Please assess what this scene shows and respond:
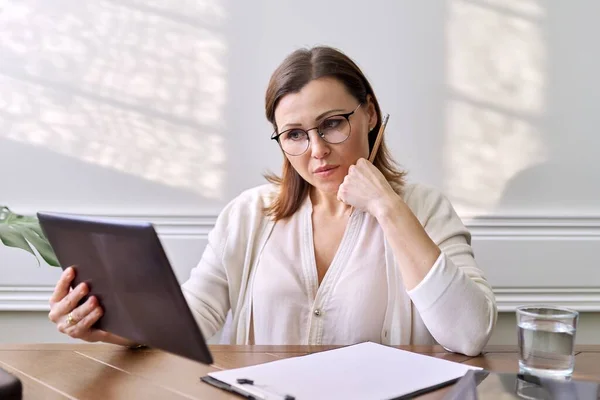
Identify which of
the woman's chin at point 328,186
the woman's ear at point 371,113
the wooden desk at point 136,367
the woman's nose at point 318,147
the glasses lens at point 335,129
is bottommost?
the wooden desk at point 136,367

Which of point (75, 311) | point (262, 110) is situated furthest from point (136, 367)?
point (262, 110)

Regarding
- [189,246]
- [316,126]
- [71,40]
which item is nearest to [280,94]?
[316,126]

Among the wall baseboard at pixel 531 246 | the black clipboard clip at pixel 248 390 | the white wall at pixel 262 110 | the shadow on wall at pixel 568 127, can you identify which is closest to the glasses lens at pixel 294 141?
the white wall at pixel 262 110

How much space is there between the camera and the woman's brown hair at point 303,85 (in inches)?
57.9

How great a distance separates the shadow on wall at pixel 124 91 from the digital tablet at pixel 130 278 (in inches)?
36.2

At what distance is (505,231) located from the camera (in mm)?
1906

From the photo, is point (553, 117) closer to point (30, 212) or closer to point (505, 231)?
point (505, 231)

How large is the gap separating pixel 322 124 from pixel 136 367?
698mm

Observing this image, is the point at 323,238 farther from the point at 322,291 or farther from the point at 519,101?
the point at 519,101

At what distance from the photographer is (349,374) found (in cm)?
92

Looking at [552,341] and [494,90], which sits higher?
[494,90]

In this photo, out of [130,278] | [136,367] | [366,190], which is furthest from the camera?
[366,190]

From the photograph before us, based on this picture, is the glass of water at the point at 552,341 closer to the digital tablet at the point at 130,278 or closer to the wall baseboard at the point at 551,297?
the digital tablet at the point at 130,278

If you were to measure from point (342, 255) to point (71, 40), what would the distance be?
1112mm
